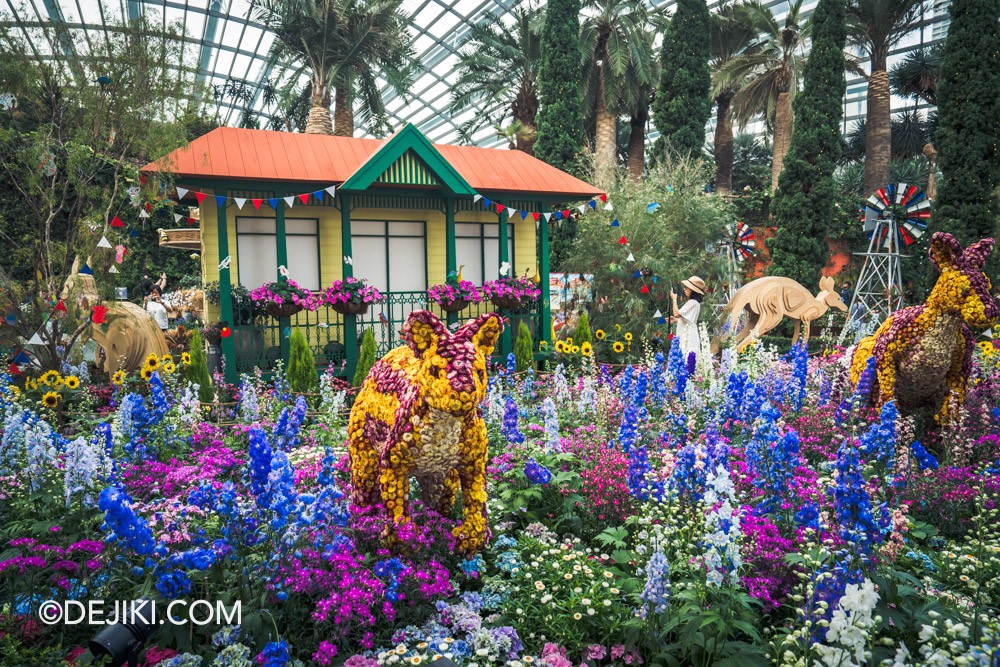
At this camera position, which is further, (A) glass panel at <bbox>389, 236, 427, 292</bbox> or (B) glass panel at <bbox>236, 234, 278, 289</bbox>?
(A) glass panel at <bbox>389, 236, 427, 292</bbox>

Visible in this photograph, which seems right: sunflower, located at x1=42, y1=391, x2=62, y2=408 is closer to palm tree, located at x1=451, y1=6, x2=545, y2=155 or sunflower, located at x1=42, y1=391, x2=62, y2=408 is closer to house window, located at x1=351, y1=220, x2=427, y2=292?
house window, located at x1=351, y1=220, x2=427, y2=292

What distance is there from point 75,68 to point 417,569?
29.2 feet

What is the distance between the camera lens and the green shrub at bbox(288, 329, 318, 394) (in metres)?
9.35

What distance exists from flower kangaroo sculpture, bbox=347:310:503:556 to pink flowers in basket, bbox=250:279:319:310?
23.2ft

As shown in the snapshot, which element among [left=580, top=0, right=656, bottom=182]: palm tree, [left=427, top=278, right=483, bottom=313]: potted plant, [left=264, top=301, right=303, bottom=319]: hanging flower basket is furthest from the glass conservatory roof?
[left=427, top=278, right=483, bottom=313]: potted plant

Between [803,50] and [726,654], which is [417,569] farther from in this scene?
[803,50]

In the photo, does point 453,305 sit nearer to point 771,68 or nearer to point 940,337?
point 940,337

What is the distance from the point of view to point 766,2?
2436 centimetres

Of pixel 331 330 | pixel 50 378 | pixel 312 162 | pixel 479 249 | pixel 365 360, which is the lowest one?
pixel 365 360

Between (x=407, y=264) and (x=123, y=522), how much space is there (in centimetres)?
1052

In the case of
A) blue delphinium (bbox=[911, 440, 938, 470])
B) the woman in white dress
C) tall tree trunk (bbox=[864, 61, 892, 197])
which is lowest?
blue delphinium (bbox=[911, 440, 938, 470])

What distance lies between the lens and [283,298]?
409 inches

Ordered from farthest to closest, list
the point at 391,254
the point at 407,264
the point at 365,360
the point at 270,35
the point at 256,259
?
the point at 270,35
the point at 407,264
the point at 391,254
the point at 256,259
the point at 365,360

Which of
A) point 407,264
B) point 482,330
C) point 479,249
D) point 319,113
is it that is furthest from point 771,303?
point 319,113
